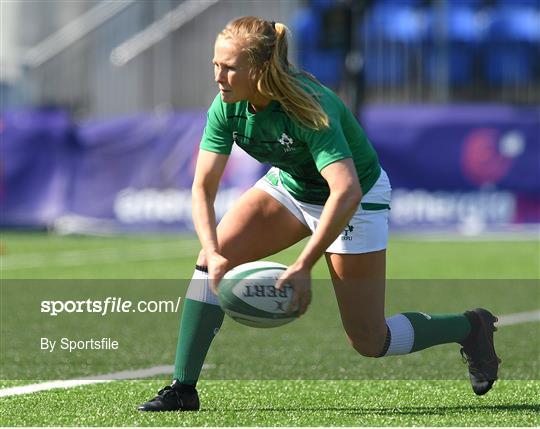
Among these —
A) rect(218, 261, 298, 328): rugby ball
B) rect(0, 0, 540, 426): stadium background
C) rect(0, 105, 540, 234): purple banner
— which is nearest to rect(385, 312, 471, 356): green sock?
rect(0, 0, 540, 426): stadium background

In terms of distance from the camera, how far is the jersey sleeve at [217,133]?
5.26 m

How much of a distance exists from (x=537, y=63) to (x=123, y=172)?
8.70 meters

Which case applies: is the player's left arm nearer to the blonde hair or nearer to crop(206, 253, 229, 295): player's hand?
the blonde hair

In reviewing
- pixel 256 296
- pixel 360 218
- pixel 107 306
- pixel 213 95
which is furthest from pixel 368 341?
pixel 213 95


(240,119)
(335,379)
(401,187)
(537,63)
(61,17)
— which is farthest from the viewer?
(61,17)

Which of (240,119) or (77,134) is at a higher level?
(240,119)

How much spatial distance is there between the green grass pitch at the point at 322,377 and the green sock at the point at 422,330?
26cm

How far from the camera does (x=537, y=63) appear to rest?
23.5 meters

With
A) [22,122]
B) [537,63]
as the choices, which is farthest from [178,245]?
[537,63]

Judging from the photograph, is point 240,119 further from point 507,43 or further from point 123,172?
point 507,43

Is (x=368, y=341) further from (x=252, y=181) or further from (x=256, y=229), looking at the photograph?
(x=252, y=181)

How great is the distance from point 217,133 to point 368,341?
113cm

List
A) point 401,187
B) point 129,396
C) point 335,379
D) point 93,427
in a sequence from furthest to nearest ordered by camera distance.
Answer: point 401,187, point 335,379, point 129,396, point 93,427

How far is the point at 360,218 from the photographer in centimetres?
552
